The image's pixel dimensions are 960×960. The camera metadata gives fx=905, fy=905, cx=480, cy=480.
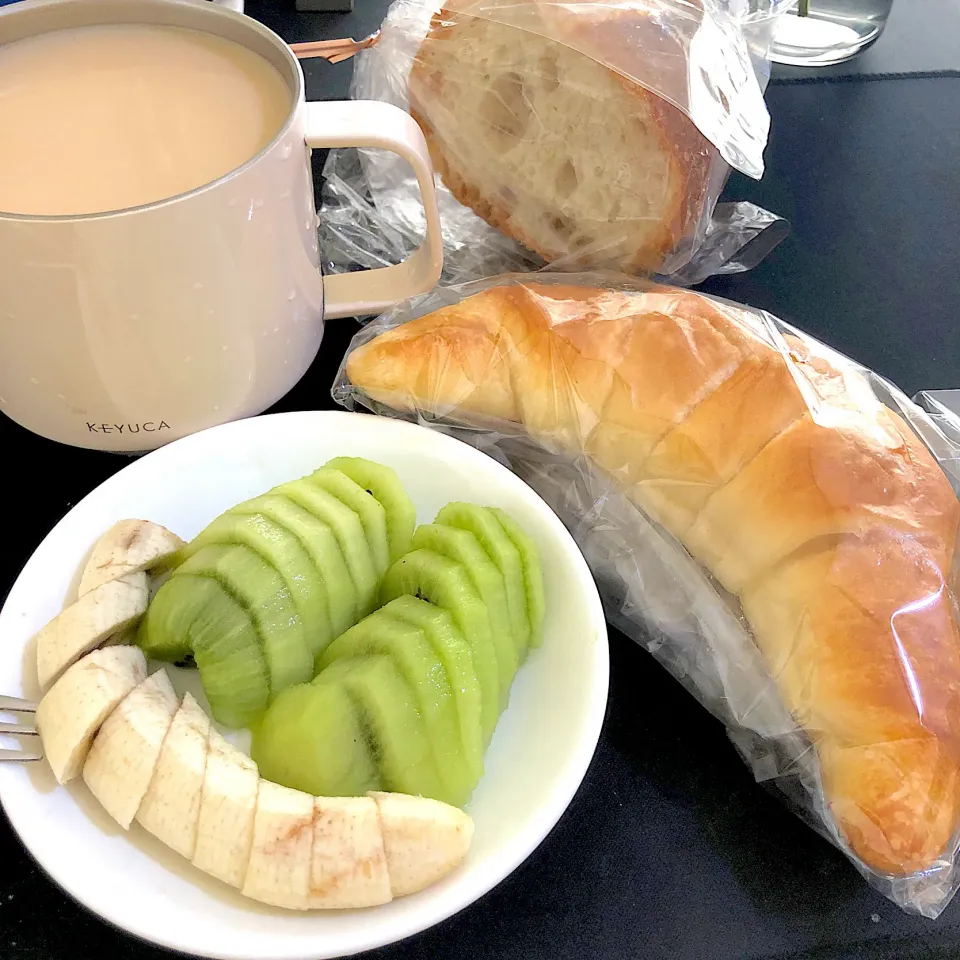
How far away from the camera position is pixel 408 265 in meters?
0.79

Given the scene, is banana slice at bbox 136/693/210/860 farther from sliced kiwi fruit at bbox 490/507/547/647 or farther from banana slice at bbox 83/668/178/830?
sliced kiwi fruit at bbox 490/507/547/647

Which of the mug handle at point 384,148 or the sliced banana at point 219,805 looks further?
the mug handle at point 384,148

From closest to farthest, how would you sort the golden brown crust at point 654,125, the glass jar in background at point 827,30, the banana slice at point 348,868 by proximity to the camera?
the banana slice at point 348,868 → the golden brown crust at point 654,125 → the glass jar in background at point 827,30

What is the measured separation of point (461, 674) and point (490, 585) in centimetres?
7

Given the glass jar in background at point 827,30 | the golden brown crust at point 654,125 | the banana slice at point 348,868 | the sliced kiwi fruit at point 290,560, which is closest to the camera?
the banana slice at point 348,868

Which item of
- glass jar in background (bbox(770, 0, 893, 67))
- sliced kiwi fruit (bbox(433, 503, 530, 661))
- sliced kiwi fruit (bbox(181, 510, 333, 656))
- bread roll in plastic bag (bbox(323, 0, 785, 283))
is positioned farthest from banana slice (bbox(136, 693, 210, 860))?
glass jar in background (bbox(770, 0, 893, 67))

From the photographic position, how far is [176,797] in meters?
0.49

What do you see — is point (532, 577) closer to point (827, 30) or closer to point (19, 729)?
point (19, 729)

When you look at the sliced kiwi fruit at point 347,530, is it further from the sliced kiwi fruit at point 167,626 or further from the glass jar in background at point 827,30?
the glass jar in background at point 827,30

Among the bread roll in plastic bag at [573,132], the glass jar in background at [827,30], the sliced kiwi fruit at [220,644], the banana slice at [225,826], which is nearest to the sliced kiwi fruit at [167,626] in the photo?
the sliced kiwi fruit at [220,644]

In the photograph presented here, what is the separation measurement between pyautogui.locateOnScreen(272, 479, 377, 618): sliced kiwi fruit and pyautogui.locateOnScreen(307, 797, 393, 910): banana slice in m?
0.17

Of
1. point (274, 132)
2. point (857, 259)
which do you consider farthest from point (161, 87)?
point (857, 259)

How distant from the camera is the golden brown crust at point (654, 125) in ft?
2.44

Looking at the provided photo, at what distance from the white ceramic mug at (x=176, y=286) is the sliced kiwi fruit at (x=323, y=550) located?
12cm
